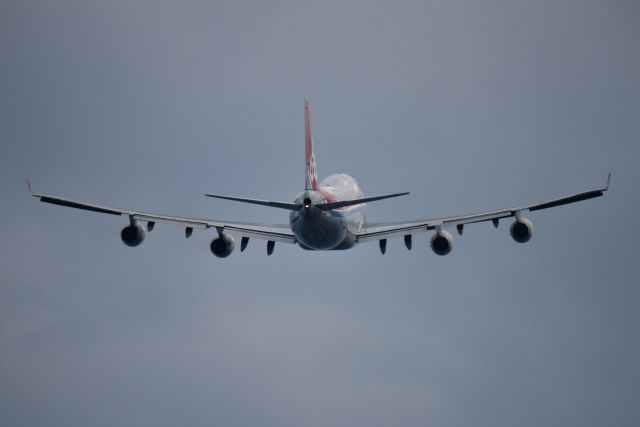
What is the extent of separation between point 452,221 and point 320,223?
7.53 meters

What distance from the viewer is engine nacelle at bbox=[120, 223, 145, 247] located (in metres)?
40.2

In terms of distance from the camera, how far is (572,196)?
3869 centimetres

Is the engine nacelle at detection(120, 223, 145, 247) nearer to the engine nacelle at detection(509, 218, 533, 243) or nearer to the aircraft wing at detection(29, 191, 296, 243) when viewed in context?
the aircraft wing at detection(29, 191, 296, 243)

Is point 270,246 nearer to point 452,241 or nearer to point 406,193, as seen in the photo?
point 452,241

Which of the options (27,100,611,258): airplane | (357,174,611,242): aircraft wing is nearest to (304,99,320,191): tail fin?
(27,100,611,258): airplane

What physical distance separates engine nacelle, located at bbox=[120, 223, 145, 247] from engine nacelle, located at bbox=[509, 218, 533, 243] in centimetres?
1881

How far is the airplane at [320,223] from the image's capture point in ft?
129

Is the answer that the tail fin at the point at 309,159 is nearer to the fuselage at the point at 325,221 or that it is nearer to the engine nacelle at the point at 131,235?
the fuselage at the point at 325,221

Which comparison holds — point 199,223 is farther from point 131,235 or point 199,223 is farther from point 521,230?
point 521,230

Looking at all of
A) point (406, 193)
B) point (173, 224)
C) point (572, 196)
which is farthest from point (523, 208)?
point (173, 224)

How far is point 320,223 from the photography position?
4047 cm

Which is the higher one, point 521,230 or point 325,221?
point 325,221

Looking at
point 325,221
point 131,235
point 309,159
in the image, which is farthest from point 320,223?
point 131,235

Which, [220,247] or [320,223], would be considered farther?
[220,247]
